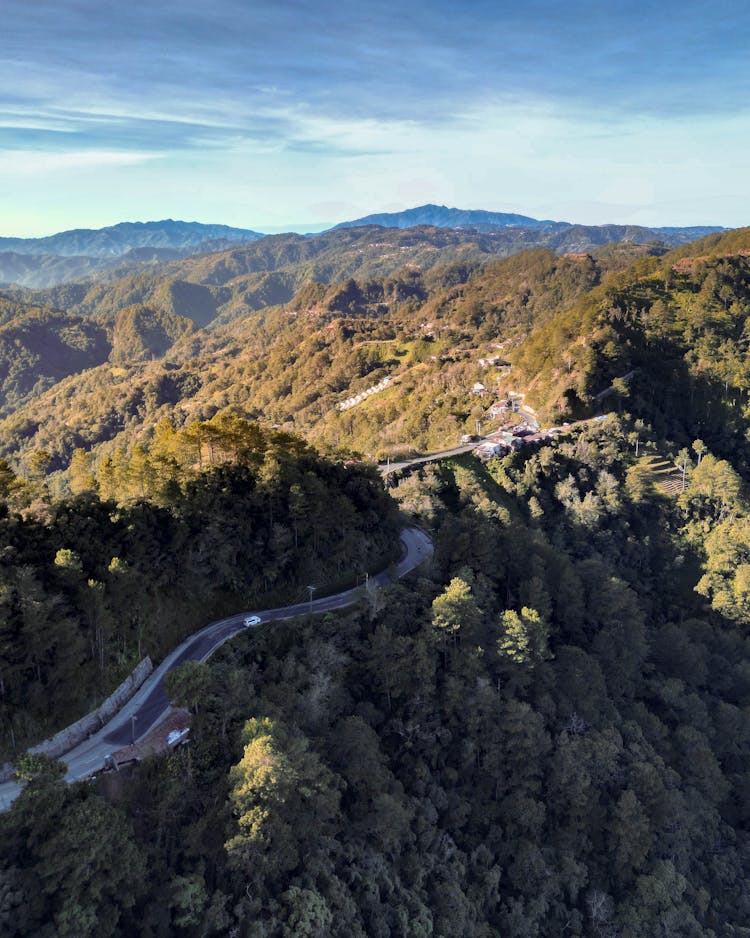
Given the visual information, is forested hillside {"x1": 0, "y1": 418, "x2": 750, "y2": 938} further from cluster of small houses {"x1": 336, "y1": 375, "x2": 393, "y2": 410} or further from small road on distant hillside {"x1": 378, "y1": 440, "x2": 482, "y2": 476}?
cluster of small houses {"x1": 336, "y1": 375, "x2": 393, "y2": 410}

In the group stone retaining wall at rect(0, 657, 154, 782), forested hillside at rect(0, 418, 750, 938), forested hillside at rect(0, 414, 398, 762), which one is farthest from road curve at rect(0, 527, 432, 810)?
forested hillside at rect(0, 418, 750, 938)

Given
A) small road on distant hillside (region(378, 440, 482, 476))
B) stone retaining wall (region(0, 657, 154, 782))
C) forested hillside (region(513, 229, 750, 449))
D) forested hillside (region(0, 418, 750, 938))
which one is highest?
forested hillside (region(513, 229, 750, 449))

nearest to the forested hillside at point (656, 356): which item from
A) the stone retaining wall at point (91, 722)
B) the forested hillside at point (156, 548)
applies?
the forested hillside at point (156, 548)

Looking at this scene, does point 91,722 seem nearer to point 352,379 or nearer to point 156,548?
point 156,548

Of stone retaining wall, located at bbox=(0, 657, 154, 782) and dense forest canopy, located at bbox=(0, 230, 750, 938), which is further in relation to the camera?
stone retaining wall, located at bbox=(0, 657, 154, 782)

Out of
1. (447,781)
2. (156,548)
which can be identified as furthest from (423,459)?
(156,548)

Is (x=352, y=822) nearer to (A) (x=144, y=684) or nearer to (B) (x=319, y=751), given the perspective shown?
(B) (x=319, y=751)
